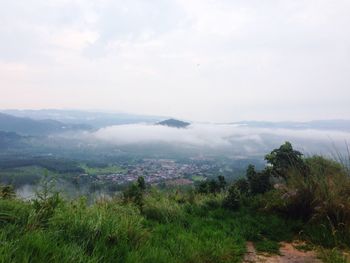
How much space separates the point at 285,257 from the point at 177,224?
2.24m

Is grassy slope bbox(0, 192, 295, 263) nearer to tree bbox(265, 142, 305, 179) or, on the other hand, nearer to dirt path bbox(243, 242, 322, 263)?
dirt path bbox(243, 242, 322, 263)

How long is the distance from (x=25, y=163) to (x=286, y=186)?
9558 centimetres

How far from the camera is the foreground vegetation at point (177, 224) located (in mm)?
4098

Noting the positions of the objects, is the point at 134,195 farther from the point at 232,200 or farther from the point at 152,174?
the point at 152,174

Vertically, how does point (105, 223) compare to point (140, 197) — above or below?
above

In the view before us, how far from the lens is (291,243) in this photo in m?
6.52

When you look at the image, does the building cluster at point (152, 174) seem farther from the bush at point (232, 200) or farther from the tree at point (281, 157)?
the bush at point (232, 200)

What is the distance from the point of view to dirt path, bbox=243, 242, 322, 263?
18.2 feet

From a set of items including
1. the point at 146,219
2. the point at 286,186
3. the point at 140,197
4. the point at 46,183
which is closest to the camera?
the point at 46,183

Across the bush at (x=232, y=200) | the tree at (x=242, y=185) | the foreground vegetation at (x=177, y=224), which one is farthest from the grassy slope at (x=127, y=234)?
the tree at (x=242, y=185)

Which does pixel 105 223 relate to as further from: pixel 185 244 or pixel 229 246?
pixel 229 246

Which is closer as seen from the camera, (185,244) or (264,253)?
(185,244)

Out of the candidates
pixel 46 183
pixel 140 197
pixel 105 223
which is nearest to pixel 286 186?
pixel 140 197

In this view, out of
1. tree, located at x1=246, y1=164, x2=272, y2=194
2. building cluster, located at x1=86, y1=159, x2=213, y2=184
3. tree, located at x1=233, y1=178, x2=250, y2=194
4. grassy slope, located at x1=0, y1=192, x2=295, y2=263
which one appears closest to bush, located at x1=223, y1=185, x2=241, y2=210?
grassy slope, located at x1=0, y1=192, x2=295, y2=263
